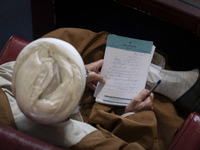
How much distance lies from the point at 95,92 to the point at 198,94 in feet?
1.25

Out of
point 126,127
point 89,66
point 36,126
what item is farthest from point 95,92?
point 36,126

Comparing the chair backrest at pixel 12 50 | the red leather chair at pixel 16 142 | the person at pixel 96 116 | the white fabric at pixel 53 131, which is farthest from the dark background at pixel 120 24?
the red leather chair at pixel 16 142

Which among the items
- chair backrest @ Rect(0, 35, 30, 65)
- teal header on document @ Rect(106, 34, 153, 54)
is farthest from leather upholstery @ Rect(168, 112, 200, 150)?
chair backrest @ Rect(0, 35, 30, 65)

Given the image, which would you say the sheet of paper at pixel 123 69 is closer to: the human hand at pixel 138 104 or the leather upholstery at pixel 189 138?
the human hand at pixel 138 104

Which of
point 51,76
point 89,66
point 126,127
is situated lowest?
point 126,127

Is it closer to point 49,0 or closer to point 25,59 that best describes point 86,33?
point 49,0

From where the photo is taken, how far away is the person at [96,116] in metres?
0.57

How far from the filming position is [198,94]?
1.02m

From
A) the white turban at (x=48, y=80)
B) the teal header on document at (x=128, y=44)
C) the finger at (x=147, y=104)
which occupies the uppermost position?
the white turban at (x=48, y=80)

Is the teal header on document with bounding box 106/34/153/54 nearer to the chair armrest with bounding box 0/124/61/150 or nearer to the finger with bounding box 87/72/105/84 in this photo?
the finger with bounding box 87/72/105/84

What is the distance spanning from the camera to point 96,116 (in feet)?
2.88

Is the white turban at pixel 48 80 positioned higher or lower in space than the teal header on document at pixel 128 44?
higher

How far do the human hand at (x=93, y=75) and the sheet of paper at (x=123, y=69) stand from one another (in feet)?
0.06

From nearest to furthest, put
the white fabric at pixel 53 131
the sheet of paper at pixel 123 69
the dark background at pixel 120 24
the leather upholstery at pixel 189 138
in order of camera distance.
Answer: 1. the white fabric at pixel 53 131
2. the leather upholstery at pixel 189 138
3. the sheet of paper at pixel 123 69
4. the dark background at pixel 120 24
